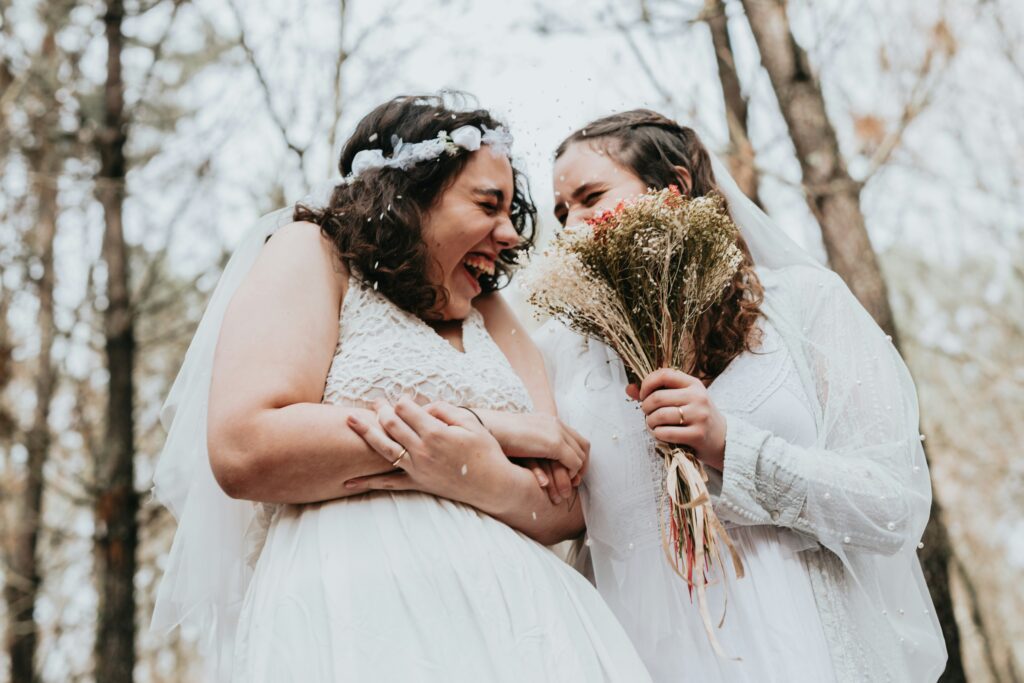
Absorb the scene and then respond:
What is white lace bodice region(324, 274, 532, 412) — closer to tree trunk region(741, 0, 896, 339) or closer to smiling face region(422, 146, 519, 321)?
smiling face region(422, 146, 519, 321)

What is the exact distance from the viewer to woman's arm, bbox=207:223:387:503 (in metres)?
2.18

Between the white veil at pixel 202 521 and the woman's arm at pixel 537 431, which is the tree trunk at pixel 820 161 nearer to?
the woman's arm at pixel 537 431

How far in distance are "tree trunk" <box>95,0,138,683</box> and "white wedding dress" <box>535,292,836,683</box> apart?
4.18 metres

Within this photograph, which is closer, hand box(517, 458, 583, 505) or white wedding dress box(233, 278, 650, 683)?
white wedding dress box(233, 278, 650, 683)

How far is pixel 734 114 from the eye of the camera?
5758 millimetres

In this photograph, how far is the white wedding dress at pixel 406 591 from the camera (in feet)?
6.72

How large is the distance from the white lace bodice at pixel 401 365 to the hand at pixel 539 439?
0.34 ft

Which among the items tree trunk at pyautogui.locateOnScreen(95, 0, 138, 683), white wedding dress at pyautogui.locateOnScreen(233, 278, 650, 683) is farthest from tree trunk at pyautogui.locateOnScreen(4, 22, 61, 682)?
white wedding dress at pyautogui.locateOnScreen(233, 278, 650, 683)

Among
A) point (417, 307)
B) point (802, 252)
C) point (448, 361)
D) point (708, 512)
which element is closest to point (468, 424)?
point (448, 361)

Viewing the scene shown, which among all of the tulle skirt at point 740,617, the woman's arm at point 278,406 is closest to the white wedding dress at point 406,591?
the woman's arm at point 278,406

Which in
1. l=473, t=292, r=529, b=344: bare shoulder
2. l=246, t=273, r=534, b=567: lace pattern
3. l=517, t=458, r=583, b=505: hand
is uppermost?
l=473, t=292, r=529, b=344: bare shoulder

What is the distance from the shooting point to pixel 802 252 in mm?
3012

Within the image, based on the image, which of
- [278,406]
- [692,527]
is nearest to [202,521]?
[278,406]

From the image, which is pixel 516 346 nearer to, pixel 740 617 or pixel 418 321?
pixel 418 321
